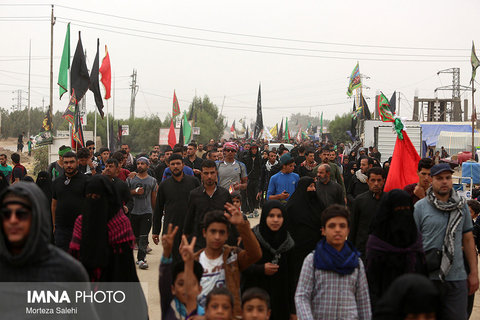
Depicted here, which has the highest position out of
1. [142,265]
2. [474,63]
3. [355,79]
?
[355,79]

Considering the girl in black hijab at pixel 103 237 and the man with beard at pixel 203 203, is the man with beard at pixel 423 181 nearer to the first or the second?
the man with beard at pixel 203 203

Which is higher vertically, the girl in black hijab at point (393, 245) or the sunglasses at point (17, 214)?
the sunglasses at point (17, 214)

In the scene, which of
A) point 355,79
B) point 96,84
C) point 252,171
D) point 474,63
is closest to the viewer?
point 252,171

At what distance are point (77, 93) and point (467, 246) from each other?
48.4ft

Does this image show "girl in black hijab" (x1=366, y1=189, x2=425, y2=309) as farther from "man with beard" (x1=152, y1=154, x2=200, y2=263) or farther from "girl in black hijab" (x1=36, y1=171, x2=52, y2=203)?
"girl in black hijab" (x1=36, y1=171, x2=52, y2=203)

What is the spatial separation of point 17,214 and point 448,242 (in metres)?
3.44

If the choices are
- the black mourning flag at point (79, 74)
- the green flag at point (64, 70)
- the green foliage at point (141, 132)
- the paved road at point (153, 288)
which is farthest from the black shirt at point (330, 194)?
the green foliage at point (141, 132)

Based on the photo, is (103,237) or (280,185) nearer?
(103,237)

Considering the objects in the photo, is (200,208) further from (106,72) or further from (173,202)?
(106,72)

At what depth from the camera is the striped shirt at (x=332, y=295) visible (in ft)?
12.8

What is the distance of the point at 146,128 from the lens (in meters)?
61.3

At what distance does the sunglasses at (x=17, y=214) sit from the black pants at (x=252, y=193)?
12.4 meters

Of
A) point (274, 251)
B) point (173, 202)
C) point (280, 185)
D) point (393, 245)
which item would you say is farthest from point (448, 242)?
point (280, 185)

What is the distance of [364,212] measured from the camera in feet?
20.6
